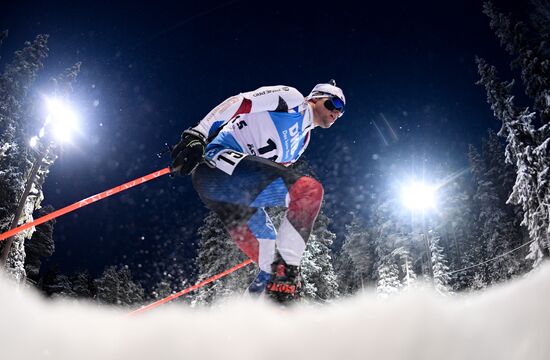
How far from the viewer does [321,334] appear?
212 cm

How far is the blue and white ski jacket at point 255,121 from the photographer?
398 centimetres

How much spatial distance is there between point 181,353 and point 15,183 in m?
19.2

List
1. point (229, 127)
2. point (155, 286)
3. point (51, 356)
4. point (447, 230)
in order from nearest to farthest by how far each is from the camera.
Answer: point (51, 356) < point (229, 127) < point (447, 230) < point (155, 286)

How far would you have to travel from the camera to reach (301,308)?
2805 mm

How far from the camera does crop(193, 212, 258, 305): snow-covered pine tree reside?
2146 centimetres

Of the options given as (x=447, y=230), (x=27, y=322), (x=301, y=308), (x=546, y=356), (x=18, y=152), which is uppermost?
(x=447, y=230)

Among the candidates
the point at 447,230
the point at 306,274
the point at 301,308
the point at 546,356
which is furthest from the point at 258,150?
the point at 447,230

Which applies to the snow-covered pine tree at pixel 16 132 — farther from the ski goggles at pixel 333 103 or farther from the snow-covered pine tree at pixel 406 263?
the snow-covered pine tree at pixel 406 263

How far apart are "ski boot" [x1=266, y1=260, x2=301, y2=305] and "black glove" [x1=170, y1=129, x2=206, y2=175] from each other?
4.28 feet

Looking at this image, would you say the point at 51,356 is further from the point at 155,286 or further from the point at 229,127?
the point at 155,286

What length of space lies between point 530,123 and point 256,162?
19.1m

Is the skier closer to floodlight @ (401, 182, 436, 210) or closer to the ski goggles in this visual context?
the ski goggles

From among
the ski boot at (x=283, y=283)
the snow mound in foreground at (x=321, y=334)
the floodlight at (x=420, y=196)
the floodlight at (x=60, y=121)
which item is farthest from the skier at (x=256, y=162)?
the floodlight at (x=420, y=196)

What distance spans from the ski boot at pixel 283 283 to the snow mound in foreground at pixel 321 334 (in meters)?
0.38
